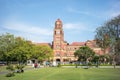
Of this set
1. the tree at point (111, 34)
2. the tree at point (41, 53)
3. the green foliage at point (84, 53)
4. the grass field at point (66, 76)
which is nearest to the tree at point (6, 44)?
the tree at point (41, 53)

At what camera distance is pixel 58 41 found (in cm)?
11356

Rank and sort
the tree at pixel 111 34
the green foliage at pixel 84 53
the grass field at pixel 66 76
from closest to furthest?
the grass field at pixel 66 76
the tree at pixel 111 34
the green foliage at pixel 84 53

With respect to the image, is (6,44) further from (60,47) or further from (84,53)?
(60,47)

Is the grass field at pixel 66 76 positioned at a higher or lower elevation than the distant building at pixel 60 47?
lower

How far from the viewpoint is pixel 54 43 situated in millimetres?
113875

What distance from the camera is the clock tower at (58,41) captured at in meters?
112

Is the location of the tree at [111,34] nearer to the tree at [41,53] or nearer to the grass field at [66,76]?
the grass field at [66,76]

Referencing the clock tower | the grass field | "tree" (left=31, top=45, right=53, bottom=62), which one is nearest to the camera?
the grass field

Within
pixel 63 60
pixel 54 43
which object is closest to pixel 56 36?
pixel 54 43

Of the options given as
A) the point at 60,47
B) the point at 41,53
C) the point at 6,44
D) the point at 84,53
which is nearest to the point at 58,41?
the point at 60,47

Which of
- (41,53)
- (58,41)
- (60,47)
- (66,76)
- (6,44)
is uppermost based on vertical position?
(58,41)

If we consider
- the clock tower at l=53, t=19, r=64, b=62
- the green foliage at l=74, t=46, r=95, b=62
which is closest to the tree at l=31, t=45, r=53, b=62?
the green foliage at l=74, t=46, r=95, b=62

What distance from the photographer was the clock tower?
368 ft

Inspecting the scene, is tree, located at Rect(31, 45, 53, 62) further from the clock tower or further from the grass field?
the grass field
